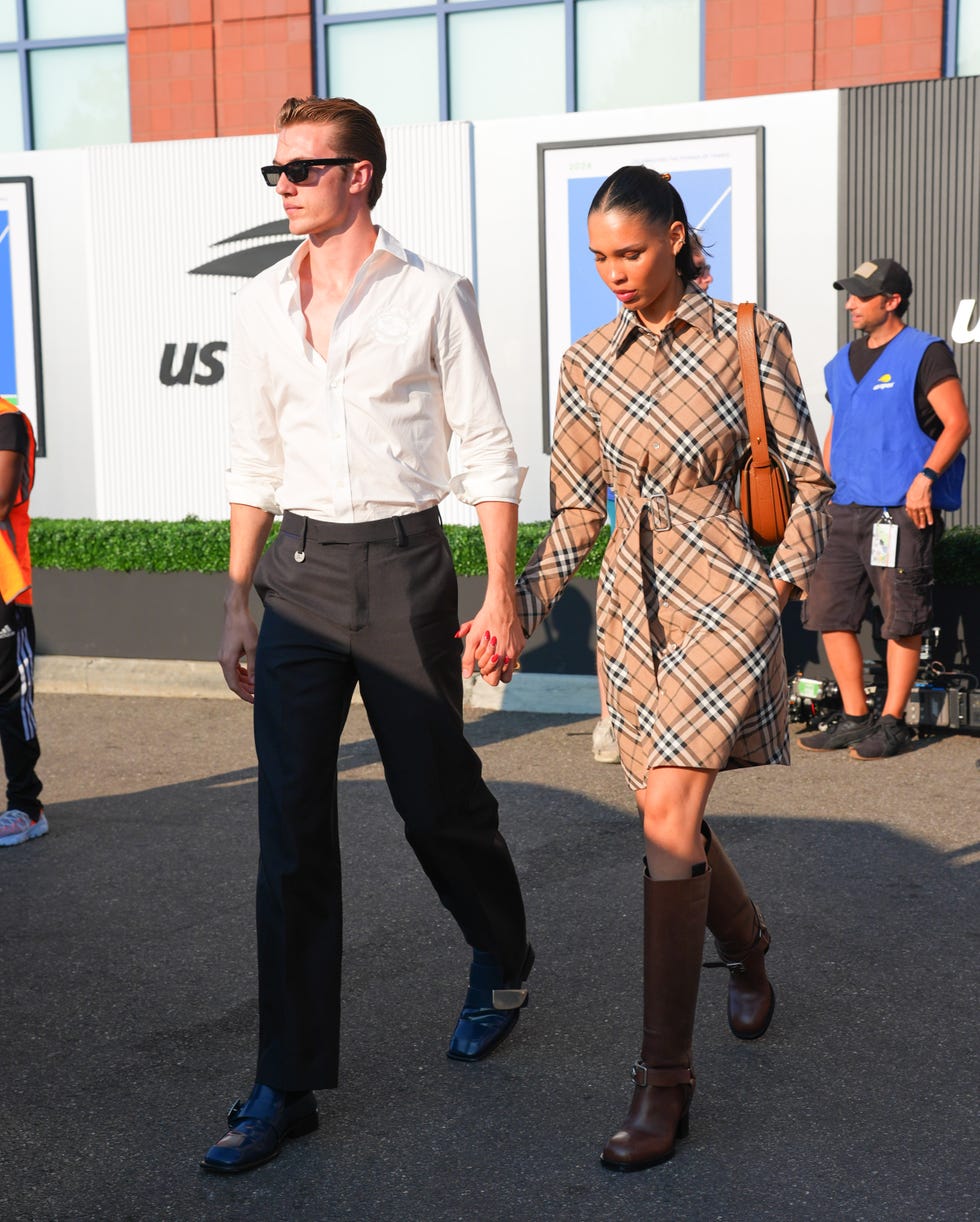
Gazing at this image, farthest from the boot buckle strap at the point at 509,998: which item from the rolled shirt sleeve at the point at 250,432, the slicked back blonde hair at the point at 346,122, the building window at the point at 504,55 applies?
the building window at the point at 504,55

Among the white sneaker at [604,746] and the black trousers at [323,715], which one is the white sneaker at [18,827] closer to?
the white sneaker at [604,746]

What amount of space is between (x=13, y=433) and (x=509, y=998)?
10.2 ft

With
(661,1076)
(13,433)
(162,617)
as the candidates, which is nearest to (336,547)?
(661,1076)

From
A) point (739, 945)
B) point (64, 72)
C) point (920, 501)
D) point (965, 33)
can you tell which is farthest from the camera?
point (64, 72)

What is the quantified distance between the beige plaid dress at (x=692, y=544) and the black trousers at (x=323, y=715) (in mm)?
306

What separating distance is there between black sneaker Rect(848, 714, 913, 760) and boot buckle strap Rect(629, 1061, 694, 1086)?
417 centimetres

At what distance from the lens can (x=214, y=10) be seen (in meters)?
13.7

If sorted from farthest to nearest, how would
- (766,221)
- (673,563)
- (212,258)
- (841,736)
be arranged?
(212,258), (766,221), (841,736), (673,563)

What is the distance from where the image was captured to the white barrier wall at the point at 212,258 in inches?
398

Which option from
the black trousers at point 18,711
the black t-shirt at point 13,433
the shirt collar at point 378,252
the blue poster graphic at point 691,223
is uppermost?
the blue poster graphic at point 691,223

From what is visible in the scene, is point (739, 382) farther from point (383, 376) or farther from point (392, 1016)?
point (392, 1016)

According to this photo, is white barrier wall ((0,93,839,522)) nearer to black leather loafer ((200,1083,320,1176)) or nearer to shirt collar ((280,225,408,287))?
shirt collar ((280,225,408,287))

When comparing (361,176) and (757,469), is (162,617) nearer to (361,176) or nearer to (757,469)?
(361,176)

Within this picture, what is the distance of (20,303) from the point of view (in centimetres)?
1200
